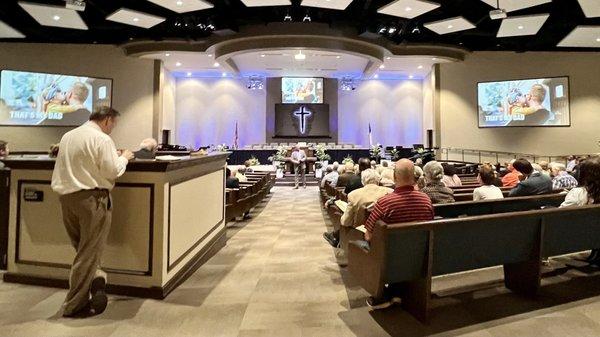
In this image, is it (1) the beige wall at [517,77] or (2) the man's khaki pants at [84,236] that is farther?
(1) the beige wall at [517,77]

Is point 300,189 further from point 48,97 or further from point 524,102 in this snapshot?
point 48,97

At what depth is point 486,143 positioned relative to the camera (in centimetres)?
1344

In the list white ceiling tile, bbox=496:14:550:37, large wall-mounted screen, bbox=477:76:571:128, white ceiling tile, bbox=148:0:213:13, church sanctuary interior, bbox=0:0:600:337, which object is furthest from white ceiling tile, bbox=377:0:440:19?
large wall-mounted screen, bbox=477:76:571:128

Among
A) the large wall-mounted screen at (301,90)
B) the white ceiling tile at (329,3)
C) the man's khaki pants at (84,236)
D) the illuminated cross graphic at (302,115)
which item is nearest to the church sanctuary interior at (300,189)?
the man's khaki pants at (84,236)

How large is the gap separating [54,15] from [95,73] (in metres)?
3.58

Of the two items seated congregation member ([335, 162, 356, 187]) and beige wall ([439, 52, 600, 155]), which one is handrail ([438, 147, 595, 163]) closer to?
beige wall ([439, 52, 600, 155])

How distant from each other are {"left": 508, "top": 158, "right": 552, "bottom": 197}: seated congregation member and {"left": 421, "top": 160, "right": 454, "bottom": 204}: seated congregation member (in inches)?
37.3

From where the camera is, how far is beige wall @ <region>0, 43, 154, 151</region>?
12.0 m

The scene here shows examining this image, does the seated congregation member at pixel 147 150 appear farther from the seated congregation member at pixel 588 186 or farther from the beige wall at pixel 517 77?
the beige wall at pixel 517 77

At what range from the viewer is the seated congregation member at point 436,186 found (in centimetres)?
358

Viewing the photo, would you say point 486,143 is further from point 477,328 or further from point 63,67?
point 63,67

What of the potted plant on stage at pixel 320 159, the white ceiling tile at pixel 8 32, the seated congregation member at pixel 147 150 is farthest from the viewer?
the potted plant on stage at pixel 320 159

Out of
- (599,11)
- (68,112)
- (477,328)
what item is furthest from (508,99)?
(68,112)

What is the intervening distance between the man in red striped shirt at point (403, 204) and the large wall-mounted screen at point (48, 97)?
1168 cm
